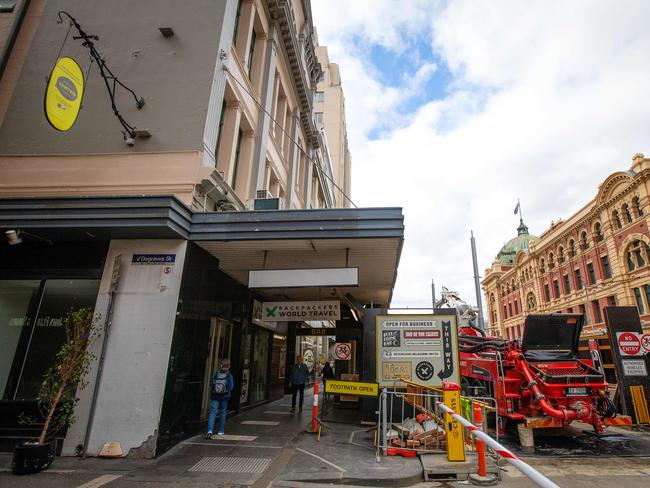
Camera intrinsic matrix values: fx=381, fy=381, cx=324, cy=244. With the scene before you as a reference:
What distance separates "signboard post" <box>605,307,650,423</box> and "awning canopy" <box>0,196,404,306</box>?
7.22 metres

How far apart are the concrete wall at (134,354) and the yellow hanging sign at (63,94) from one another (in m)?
2.70

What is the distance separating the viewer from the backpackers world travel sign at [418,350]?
9539 millimetres

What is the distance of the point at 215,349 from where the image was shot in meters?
10.8

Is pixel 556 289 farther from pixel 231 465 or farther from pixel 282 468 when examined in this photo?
pixel 231 465

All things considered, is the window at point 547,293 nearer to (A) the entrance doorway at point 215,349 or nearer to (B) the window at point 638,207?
(B) the window at point 638,207

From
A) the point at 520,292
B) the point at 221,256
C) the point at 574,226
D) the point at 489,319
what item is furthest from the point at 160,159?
the point at 489,319

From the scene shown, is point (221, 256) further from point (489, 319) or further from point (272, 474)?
point (489, 319)

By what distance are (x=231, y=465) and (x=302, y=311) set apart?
17.8ft

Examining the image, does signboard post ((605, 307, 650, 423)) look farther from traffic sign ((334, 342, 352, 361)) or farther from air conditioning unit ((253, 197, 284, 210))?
air conditioning unit ((253, 197, 284, 210))

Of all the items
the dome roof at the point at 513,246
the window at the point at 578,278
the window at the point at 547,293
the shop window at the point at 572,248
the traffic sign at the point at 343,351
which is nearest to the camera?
the traffic sign at the point at 343,351

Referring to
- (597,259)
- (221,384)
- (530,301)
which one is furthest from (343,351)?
(530,301)

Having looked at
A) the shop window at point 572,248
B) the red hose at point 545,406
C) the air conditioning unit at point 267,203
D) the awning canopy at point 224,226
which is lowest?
the red hose at point 545,406

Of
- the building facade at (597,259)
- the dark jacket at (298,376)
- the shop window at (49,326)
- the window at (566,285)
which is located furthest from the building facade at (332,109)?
the shop window at (49,326)

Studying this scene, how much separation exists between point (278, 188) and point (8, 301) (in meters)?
10.2
